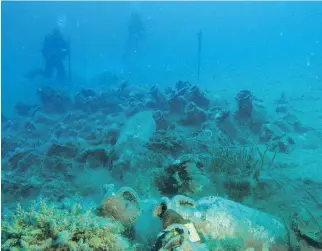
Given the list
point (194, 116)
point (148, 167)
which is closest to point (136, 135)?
point (148, 167)

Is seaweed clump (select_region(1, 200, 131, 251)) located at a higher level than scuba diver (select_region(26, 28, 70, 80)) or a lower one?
higher

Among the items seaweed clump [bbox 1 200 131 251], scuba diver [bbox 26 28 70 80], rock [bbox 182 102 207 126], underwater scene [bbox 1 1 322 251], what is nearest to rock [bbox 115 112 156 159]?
underwater scene [bbox 1 1 322 251]

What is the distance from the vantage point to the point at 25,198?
6.71 meters

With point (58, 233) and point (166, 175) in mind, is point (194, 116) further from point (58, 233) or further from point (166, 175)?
point (58, 233)

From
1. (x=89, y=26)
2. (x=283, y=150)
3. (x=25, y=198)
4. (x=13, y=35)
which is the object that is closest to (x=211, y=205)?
(x=25, y=198)

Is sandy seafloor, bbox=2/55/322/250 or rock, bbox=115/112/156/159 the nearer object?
sandy seafloor, bbox=2/55/322/250

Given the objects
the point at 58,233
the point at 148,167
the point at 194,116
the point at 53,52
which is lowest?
the point at 53,52

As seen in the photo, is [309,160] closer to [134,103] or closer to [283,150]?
[283,150]

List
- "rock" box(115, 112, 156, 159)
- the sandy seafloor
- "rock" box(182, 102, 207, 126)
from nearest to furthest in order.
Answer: the sandy seafloor → "rock" box(115, 112, 156, 159) → "rock" box(182, 102, 207, 126)

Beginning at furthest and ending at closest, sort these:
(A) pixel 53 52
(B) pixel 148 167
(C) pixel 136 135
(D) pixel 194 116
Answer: (A) pixel 53 52 < (D) pixel 194 116 < (C) pixel 136 135 < (B) pixel 148 167

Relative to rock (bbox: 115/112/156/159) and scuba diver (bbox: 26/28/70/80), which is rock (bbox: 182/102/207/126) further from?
scuba diver (bbox: 26/28/70/80)

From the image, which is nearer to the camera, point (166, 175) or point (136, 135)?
point (166, 175)

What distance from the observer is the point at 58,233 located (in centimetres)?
256

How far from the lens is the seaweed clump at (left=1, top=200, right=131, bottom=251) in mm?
2529
